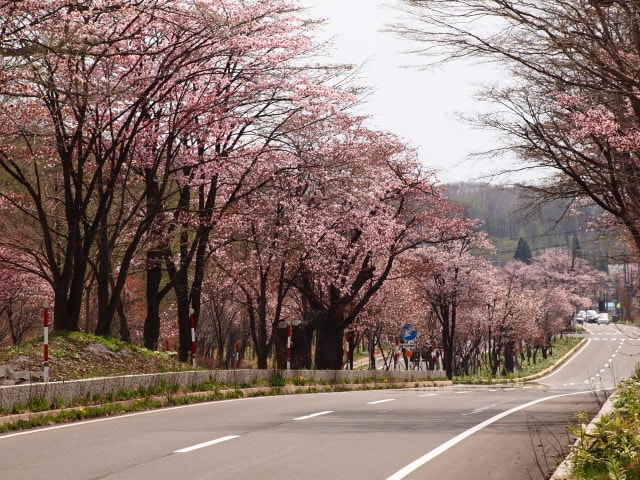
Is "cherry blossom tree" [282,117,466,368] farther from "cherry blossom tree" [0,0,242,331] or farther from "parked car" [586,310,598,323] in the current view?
"parked car" [586,310,598,323]

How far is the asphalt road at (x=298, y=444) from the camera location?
8125 millimetres

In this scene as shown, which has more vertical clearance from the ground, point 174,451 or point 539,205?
point 539,205

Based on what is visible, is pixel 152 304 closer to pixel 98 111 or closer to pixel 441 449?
pixel 98 111

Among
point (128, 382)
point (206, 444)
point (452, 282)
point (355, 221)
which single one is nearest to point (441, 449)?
point (206, 444)

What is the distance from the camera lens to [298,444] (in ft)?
32.9

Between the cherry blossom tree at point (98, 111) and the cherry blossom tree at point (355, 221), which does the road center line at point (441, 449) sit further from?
the cherry blossom tree at point (355, 221)

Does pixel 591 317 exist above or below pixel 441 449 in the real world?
above

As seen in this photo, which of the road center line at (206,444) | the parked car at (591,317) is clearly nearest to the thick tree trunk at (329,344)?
the road center line at (206,444)

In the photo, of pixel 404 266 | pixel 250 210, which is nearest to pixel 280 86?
pixel 250 210

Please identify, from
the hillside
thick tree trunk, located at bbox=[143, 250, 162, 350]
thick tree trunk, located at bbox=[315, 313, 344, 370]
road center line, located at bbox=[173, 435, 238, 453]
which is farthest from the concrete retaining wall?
thick tree trunk, located at bbox=[315, 313, 344, 370]

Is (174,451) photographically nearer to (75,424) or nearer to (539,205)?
(75,424)

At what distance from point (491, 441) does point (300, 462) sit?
294 cm

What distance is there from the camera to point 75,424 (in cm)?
1252

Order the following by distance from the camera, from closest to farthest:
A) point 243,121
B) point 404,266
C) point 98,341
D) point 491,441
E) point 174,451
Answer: point 174,451 < point 491,441 < point 98,341 < point 243,121 < point 404,266
